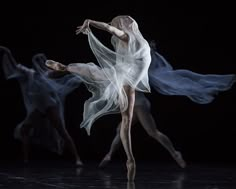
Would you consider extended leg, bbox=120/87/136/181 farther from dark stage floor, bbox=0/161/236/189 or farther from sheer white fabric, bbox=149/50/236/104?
sheer white fabric, bbox=149/50/236/104

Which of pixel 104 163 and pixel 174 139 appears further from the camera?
pixel 174 139

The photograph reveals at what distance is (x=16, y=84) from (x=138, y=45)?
12.8 feet

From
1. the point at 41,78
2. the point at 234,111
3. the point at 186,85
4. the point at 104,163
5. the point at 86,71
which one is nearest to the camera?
the point at 86,71

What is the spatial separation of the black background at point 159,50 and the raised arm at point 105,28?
11.3 feet

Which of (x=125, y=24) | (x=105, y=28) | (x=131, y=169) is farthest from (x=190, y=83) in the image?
(x=105, y=28)

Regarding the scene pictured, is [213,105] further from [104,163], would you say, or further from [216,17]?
[104,163]

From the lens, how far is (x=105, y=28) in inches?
172

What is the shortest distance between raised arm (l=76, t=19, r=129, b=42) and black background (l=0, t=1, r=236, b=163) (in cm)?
346

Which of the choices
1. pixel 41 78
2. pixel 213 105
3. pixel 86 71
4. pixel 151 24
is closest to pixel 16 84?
pixel 41 78

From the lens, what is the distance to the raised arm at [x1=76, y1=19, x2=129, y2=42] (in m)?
4.36

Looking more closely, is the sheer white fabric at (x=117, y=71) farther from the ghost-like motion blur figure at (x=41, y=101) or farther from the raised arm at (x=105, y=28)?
the ghost-like motion blur figure at (x=41, y=101)

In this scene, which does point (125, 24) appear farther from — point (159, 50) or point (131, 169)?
point (159, 50)

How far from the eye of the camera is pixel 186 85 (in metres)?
5.84

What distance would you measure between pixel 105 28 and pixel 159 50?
3.62 metres
